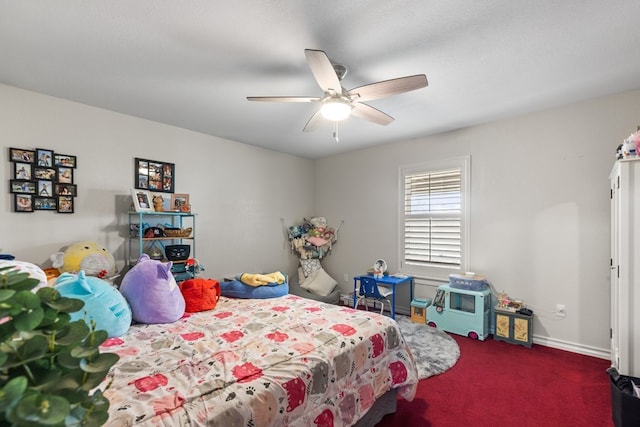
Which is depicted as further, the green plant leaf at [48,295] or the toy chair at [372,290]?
the toy chair at [372,290]

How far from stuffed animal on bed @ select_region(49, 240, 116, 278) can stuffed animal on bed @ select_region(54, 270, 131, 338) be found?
31.2 inches

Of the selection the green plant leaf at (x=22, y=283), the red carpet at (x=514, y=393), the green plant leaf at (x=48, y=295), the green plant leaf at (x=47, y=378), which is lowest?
the red carpet at (x=514, y=393)

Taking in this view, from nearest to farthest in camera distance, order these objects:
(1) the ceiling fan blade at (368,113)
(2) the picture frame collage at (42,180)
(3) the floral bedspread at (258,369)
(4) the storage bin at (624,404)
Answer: (3) the floral bedspread at (258,369)
(4) the storage bin at (624,404)
(1) the ceiling fan blade at (368,113)
(2) the picture frame collage at (42,180)

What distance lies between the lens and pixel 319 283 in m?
4.87

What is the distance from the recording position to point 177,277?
11.6 feet

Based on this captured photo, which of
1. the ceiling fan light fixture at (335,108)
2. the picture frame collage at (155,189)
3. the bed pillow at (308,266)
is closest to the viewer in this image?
the ceiling fan light fixture at (335,108)

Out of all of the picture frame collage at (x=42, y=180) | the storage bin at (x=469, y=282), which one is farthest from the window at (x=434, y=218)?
the picture frame collage at (x=42, y=180)

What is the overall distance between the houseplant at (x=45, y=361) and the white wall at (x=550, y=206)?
12.0 feet

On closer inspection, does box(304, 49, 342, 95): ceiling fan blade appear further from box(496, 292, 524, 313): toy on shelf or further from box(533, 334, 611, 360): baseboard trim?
box(533, 334, 611, 360): baseboard trim

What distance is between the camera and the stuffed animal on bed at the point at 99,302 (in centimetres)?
193

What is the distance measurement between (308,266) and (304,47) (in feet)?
11.7

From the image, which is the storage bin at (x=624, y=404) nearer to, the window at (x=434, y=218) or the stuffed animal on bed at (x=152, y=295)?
the window at (x=434, y=218)

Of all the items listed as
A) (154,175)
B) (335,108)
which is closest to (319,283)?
(154,175)

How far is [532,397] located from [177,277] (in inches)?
139
